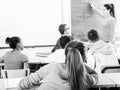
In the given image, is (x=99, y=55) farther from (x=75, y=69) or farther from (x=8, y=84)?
(x=75, y=69)

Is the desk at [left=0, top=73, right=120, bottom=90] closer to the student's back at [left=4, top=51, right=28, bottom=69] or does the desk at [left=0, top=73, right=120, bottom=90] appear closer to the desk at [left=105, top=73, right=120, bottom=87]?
the desk at [left=105, top=73, right=120, bottom=87]

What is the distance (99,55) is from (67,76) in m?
2.10

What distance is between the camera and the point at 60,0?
6.57m

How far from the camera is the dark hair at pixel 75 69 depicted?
2.43 m

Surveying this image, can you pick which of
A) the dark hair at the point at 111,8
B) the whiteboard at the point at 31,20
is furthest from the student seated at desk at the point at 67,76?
the dark hair at the point at 111,8

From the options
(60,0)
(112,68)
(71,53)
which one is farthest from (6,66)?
(60,0)

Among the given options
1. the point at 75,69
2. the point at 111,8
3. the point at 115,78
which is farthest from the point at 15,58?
the point at 111,8

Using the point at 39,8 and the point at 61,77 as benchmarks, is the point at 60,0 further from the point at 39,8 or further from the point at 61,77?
the point at 61,77

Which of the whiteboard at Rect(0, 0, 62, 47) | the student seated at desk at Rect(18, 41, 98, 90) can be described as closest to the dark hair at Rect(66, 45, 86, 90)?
the student seated at desk at Rect(18, 41, 98, 90)

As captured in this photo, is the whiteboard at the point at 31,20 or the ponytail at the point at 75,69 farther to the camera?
the whiteboard at the point at 31,20

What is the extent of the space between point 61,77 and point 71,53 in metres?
0.23

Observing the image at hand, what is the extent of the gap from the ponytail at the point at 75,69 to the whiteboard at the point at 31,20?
4.12 meters

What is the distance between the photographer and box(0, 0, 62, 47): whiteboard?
6.38m

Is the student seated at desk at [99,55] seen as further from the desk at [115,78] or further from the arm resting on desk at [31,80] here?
the arm resting on desk at [31,80]
